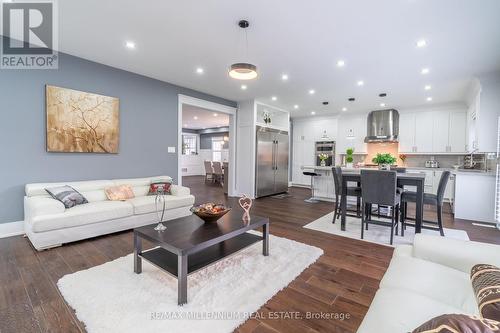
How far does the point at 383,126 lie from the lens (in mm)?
7305

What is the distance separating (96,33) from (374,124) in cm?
748

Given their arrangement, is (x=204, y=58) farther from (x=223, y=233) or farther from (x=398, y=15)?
(x=223, y=233)

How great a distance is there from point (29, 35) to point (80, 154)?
5.90 ft

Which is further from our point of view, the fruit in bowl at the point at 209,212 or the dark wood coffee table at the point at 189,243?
the fruit in bowl at the point at 209,212

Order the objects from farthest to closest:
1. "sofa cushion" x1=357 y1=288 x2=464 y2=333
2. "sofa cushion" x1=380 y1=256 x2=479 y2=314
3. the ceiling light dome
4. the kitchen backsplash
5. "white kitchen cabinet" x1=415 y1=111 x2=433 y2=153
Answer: "white kitchen cabinet" x1=415 y1=111 x2=433 y2=153, the kitchen backsplash, the ceiling light dome, "sofa cushion" x1=380 y1=256 x2=479 y2=314, "sofa cushion" x1=357 y1=288 x2=464 y2=333

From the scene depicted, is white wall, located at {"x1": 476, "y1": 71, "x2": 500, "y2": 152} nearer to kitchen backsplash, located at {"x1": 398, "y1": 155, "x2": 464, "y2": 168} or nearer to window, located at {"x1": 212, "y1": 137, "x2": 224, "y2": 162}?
kitchen backsplash, located at {"x1": 398, "y1": 155, "x2": 464, "y2": 168}

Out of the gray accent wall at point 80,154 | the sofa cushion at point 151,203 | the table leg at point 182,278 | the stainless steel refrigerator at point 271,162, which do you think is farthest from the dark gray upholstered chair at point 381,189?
the gray accent wall at point 80,154

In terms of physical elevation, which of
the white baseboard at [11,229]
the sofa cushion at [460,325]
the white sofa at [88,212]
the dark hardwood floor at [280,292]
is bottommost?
the dark hardwood floor at [280,292]

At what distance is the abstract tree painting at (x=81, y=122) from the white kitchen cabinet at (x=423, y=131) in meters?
7.93

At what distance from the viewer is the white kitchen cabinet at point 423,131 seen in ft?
22.2

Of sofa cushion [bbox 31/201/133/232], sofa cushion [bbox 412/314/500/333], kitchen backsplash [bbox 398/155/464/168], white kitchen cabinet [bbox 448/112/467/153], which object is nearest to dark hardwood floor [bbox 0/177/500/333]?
sofa cushion [bbox 31/201/133/232]

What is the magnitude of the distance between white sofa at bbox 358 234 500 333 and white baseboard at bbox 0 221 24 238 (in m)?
4.56

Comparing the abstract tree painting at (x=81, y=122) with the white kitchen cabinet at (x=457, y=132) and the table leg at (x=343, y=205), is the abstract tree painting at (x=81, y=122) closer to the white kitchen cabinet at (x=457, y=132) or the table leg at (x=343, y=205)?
the table leg at (x=343, y=205)

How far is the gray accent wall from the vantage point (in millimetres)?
3322
